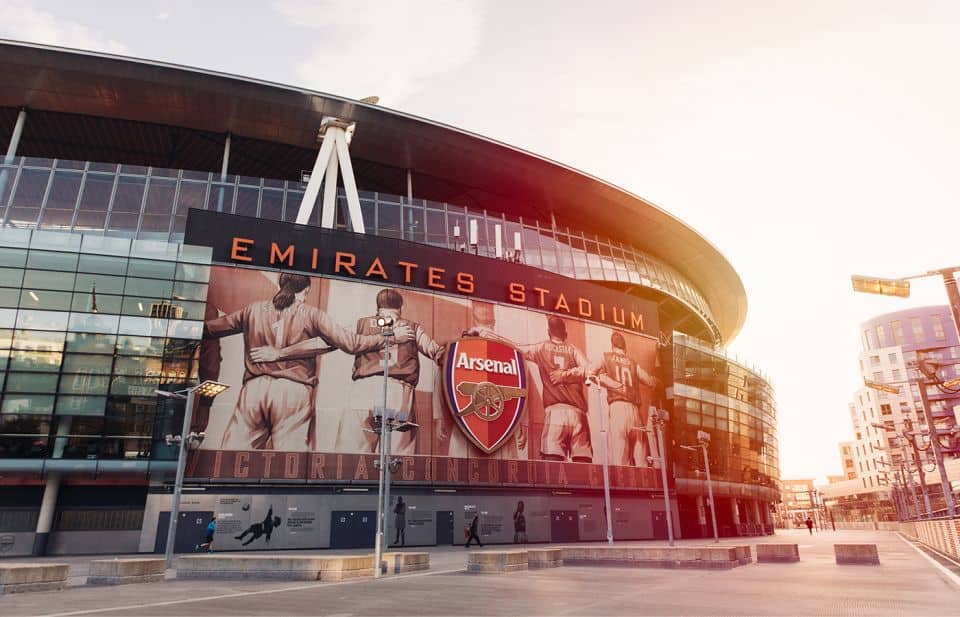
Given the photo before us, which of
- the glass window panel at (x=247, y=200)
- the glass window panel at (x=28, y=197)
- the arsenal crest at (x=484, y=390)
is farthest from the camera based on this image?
the glass window panel at (x=247, y=200)

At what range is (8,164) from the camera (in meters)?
41.6

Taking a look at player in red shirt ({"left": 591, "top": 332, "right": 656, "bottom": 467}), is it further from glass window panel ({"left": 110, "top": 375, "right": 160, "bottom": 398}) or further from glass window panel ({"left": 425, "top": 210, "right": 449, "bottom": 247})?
glass window panel ({"left": 110, "top": 375, "right": 160, "bottom": 398})

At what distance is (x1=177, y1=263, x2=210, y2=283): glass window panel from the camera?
35.8 metres

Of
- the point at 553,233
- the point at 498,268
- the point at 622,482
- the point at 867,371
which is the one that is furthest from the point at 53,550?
the point at 867,371

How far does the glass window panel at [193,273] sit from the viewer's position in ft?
117

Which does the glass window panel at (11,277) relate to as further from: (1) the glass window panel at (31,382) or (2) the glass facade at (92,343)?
(1) the glass window panel at (31,382)

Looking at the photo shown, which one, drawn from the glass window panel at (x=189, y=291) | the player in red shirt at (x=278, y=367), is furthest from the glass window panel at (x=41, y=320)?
the player in red shirt at (x=278, y=367)

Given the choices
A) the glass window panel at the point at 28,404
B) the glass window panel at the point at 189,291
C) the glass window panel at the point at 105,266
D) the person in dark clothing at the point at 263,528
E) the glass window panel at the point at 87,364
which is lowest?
the person in dark clothing at the point at 263,528

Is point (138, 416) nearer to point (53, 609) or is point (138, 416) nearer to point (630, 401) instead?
point (53, 609)

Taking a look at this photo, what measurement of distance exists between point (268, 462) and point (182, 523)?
524 centimetres

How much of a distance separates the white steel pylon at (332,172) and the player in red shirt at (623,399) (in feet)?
73.1

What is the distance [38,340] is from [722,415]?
54.7 metres

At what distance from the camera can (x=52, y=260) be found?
34375 mm

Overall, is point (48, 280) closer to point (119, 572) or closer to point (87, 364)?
point (87, 364)
